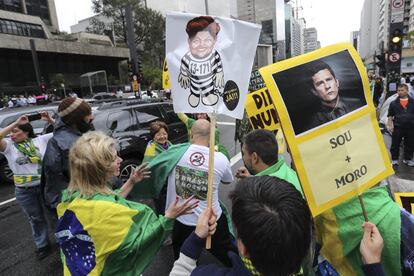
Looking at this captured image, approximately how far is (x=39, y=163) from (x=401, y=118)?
690cm

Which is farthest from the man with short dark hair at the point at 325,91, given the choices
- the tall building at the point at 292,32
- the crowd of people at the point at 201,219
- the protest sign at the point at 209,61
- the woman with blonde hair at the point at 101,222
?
the tall building at the point at 292,32

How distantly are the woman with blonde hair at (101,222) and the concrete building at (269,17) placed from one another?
106889 millimetres

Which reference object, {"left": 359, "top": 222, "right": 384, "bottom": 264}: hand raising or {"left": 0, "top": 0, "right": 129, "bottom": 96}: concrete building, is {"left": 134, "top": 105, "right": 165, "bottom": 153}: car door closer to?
{"left": 359, "top": 222, "right": 384, "bottom": 264}: hand raising

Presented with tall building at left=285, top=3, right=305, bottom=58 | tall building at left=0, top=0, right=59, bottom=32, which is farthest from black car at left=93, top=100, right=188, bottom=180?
tall building at left=285, top=3, right=305, bottom=58

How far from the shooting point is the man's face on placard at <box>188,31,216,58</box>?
219 cm

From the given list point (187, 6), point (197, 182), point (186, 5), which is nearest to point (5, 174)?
point (197, 182)

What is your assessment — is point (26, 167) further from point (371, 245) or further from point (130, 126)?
point (371, 245)

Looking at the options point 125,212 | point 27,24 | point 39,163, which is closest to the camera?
point 125,212

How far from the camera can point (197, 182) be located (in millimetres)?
2588

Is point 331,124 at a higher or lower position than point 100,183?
A: higher

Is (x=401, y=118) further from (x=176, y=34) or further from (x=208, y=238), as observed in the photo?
(x=208, y=238)

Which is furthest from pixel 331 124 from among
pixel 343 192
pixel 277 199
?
pixel 277 199

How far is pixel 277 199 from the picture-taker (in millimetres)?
1187

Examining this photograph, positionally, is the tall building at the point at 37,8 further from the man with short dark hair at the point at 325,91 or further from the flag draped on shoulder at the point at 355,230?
the flag draped on shoulder at the point at 355,230
